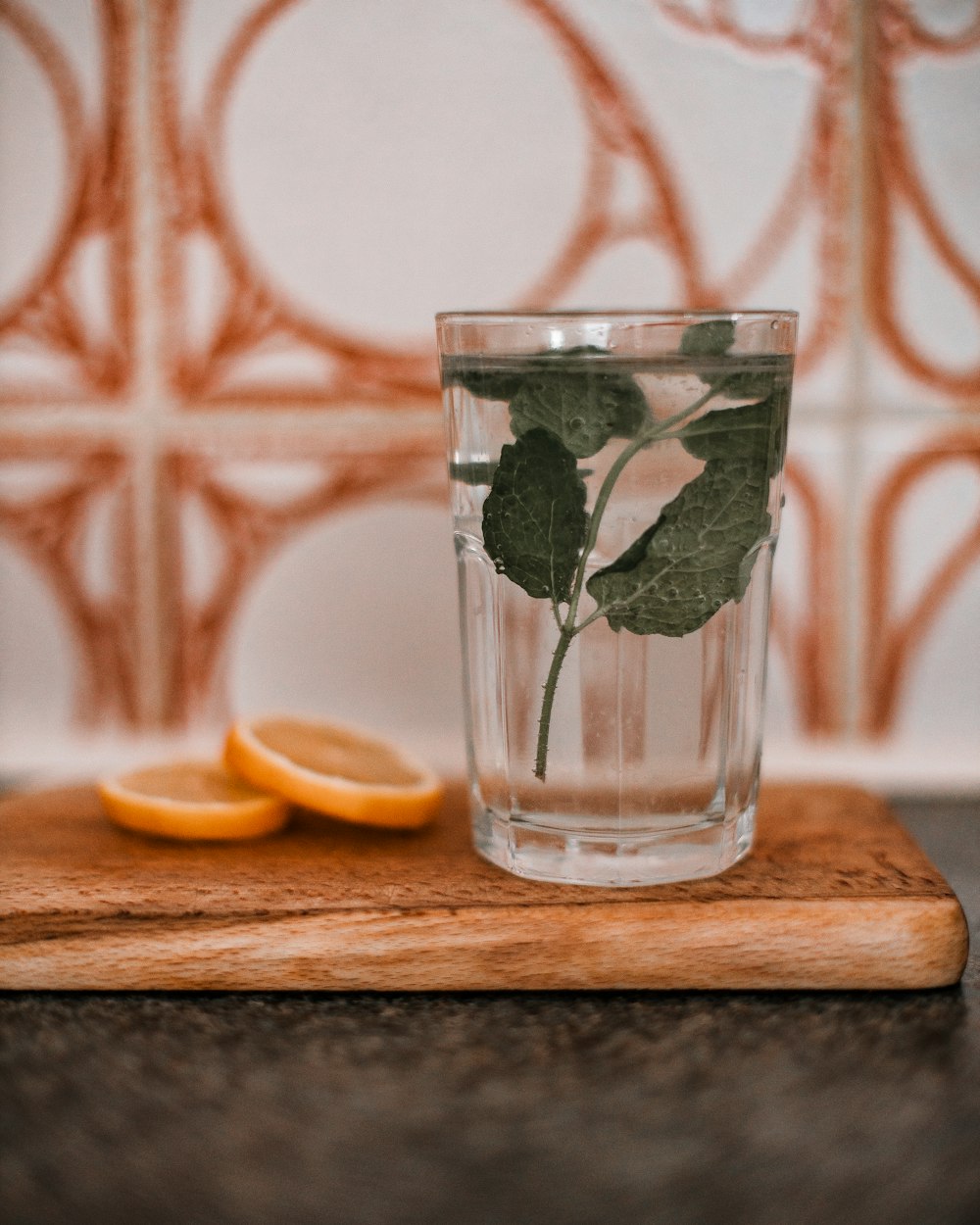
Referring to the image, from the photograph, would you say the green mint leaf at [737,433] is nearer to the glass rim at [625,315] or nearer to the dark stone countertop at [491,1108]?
the glass rim at [625,315]

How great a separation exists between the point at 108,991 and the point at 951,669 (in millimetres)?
524

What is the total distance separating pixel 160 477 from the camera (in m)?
0.81

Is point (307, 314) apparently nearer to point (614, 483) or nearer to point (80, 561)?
point (80, 561)

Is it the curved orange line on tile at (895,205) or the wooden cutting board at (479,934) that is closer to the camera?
the wooden cutting board at (479,934)

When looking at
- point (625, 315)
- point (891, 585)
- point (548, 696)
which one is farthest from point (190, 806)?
point (891, 585)

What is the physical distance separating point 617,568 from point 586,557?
1 centimetres

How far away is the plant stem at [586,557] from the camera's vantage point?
52 centimetres

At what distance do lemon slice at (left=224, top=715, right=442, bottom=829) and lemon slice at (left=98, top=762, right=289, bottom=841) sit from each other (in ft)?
0.05

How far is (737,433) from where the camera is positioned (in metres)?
0.53

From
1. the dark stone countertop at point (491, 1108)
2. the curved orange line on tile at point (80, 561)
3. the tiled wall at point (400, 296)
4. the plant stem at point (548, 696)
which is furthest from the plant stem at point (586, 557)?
the curved orange line on tile at point (80, 561)

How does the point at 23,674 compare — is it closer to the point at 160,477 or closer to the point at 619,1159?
the point at 160,477

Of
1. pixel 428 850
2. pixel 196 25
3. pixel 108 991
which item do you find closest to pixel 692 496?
pixel 428 850

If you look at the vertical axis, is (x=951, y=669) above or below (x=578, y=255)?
below

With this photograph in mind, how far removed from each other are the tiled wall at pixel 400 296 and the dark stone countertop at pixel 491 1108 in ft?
1.03
